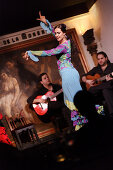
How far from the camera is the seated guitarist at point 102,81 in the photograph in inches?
170

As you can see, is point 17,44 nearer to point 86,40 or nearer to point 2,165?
point 86,40

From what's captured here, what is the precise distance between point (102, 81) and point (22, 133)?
242 centimetres

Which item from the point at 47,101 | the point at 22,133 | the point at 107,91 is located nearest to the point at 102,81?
the point at 107,91

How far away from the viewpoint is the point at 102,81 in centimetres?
455

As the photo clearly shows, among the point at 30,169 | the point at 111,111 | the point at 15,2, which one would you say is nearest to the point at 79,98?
the point at 111,111

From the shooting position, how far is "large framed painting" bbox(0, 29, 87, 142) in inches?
226

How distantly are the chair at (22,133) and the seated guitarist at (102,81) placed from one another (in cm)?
171

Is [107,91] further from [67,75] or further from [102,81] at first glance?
[67,75]

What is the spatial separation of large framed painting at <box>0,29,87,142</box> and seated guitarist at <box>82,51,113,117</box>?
133 cm

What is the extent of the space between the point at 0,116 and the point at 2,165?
326cm

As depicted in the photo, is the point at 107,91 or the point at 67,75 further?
the point at 107,91

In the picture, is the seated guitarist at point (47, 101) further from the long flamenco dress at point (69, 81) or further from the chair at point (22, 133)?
the long flamenco dress at point (69, 81)

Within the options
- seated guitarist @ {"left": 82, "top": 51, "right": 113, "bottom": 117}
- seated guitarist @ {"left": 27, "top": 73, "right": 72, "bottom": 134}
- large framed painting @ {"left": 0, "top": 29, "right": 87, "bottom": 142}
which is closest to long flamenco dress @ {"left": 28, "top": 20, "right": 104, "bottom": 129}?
seated guitarist @ {"left": 82, "top": 51, "right": 113, "bottom": 117}

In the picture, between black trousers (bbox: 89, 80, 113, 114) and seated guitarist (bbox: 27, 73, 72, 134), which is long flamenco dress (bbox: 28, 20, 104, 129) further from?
seated guitarist (bbox: 27, 73, 72, 134)
